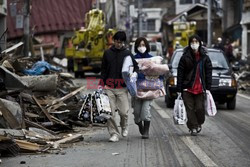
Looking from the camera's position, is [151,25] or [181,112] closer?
[181,112]

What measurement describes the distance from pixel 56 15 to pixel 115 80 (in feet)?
127

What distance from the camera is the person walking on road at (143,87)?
10.9 m

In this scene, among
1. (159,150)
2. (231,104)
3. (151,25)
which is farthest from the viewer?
(151,25)

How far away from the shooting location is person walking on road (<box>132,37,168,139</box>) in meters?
10.9

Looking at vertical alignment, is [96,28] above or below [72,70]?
above

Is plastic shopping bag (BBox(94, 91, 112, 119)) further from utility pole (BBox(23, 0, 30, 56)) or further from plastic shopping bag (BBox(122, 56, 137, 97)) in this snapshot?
utility pole (BBox(23, 0, 30, 56))

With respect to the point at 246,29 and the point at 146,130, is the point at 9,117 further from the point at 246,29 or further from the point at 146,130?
the point at 246,29

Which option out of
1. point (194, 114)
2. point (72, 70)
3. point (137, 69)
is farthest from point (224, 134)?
point (72, 70)

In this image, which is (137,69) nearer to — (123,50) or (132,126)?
(123,50)

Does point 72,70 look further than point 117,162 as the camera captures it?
Yes

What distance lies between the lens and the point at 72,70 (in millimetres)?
35844

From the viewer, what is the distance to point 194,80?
37.0 ft

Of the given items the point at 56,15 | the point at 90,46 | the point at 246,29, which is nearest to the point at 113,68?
the point at 90,46

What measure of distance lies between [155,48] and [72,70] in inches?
354
